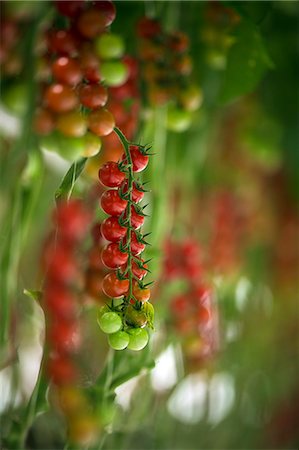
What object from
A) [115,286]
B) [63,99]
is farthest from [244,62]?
[115,286]

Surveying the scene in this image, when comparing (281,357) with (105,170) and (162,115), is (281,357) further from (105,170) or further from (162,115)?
(105,170)

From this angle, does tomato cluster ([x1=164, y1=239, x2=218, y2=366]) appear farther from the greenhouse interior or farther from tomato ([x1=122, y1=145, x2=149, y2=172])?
tomato ([x1=122, y1=145, x2=149, y2=172])

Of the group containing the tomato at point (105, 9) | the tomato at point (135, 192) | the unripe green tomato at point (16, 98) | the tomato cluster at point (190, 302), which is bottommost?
the tomato cluster at point (190, 302)

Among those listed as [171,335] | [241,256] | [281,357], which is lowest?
[281,357]

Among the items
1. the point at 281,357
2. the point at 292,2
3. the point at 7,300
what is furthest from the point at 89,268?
A: the point at 281,357

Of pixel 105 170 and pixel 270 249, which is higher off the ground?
pixel 105 170

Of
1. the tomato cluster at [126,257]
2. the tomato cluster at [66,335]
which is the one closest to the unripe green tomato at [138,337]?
the tomato cluster at [126,257]

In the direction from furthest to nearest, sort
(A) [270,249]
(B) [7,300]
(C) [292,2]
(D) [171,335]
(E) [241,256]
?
(A) [270,249]
(E) [241,256]
(C) [292,2]
(D) [171,335]
(B) [7,300]

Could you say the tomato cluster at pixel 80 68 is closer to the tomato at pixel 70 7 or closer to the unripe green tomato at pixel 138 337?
the tomato at pixel 70 7
